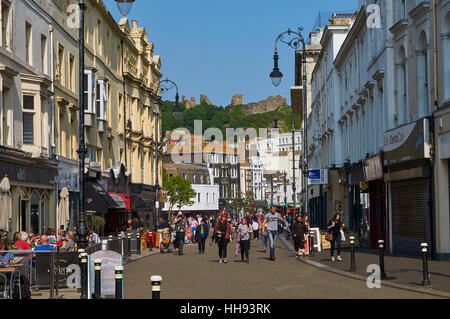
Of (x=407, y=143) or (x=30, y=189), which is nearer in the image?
(x=407, y=143)

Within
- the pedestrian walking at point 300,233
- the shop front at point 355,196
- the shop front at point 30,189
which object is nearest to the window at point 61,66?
the shop front at point 30,189

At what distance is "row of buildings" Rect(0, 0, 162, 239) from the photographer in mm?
27453

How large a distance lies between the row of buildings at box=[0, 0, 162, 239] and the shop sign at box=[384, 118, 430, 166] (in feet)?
41.9

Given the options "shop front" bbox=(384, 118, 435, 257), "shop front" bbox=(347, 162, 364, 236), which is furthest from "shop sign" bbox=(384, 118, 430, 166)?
"shop front" bbox=(347, 162, 364, 236)

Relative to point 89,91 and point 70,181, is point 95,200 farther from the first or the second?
point 89,91

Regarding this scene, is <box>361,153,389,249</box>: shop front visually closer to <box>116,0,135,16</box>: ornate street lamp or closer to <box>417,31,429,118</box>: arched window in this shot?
<box>417,31,429,118</box>: arched window

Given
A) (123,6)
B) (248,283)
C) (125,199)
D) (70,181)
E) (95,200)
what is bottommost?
(248,283)

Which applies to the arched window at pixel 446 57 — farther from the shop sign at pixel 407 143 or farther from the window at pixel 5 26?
the window at pixel 5 26

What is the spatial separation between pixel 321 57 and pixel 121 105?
15.1m

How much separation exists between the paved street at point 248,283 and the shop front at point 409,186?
408cm

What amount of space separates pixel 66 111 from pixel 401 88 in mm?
15320

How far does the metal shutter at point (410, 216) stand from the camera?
25250mm

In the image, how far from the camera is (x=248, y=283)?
18.5 metres

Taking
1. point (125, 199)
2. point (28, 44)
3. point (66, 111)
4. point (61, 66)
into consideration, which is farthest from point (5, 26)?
point (125, 199)
